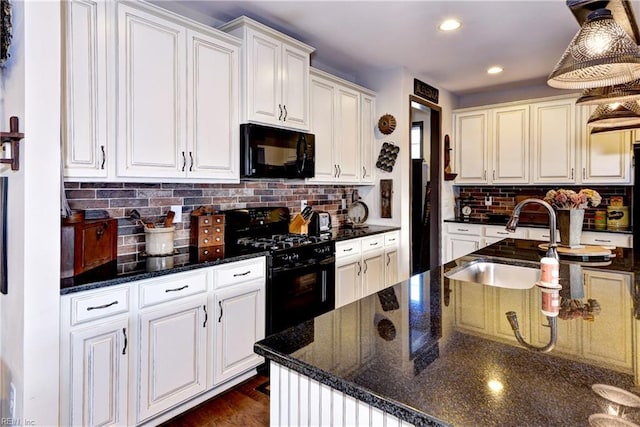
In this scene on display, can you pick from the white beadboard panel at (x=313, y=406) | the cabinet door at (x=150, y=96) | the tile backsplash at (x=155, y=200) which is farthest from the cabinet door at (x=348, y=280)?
the white beadboard panel at (x=313, y=406)

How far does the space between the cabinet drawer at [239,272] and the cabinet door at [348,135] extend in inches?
59.0

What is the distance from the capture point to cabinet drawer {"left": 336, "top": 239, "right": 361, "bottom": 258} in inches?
128

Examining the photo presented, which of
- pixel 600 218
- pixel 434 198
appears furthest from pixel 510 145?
pixel 600 218

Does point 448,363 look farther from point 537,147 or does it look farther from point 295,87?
point 537,147

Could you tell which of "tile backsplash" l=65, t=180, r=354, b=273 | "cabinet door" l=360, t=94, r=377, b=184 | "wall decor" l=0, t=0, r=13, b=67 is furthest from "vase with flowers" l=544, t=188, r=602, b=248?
"wall decor" l=0, t=0, r=13, b=67

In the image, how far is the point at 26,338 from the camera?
1.59 meters

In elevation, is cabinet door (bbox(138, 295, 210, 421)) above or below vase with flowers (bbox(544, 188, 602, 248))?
below

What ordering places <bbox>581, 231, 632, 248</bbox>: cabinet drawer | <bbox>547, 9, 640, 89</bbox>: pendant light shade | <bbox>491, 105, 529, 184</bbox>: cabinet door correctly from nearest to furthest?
<bbox>547, 9, 640, 89</bbox>: pendant light shade < <bbox>581, 231, 632, 248</bbox>: cabinet drawer < <bbox>491, 105, 529, 184</bbox>: cabinet door

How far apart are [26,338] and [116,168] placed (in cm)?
92

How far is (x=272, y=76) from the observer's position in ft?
9.45

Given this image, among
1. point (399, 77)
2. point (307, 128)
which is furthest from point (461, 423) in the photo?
point (399, 77)

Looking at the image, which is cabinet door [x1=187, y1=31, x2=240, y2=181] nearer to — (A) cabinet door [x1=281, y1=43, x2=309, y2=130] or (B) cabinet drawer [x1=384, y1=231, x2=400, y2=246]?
(A) cabinet door [x1=281, y1=43, x2=309, y2=130]

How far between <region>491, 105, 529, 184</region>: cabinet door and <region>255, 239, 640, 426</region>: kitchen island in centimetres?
345

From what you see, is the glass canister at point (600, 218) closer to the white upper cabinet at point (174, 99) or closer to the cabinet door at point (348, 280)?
the cabinet door at point (348, 280)
